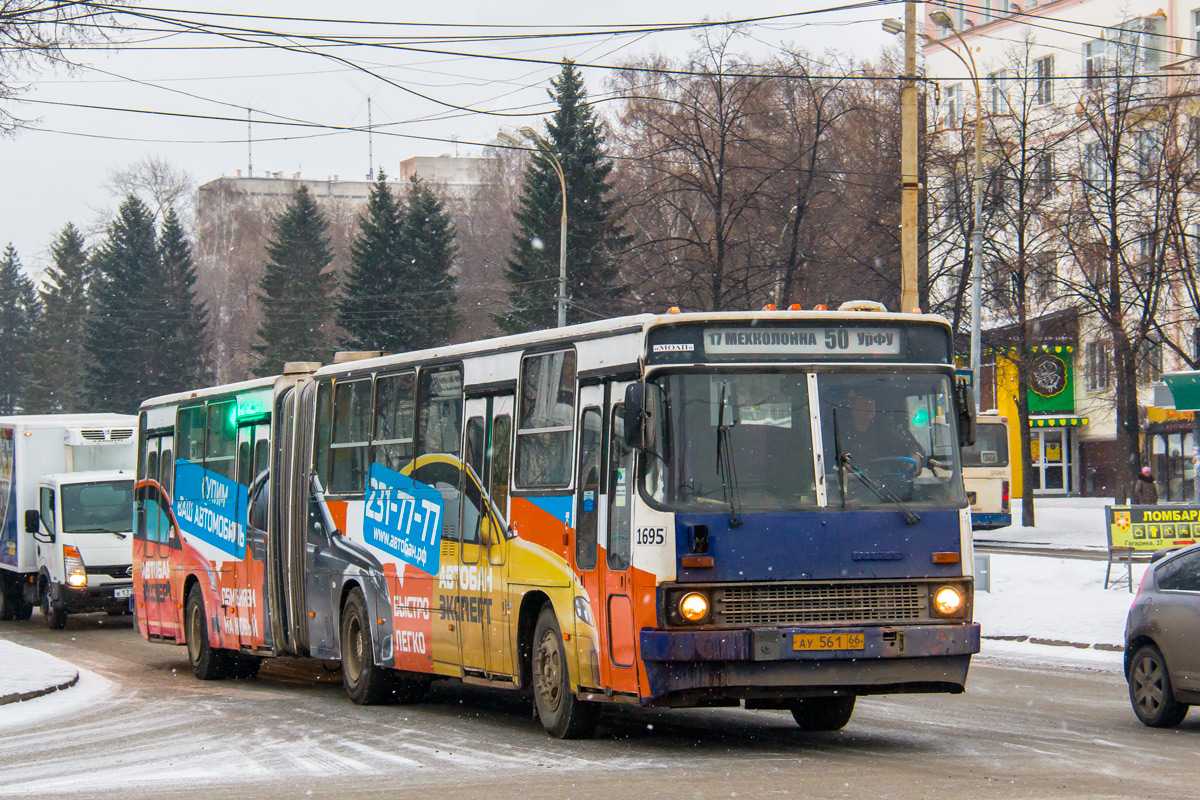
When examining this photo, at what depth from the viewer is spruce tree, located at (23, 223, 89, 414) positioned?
86500mm

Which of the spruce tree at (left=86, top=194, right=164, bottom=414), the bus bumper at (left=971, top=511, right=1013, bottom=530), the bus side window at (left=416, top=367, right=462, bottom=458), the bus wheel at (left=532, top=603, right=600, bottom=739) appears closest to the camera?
the bus wheel at (left=532, top=603, right=600, bottom=739)

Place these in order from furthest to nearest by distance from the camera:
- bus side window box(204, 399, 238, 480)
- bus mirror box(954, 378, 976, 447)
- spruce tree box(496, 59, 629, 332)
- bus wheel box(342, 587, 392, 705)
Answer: spruce tree box(496, 59, 629, 332), bus side window box(204, 399, 238, 480), bus wheel box(342, 587, 392, 705), bus mirror box(954, 378, 976, 447)

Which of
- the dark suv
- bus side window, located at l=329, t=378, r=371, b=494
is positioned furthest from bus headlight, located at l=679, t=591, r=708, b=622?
bus side window, located at l=329, t=378, r=371, b=494

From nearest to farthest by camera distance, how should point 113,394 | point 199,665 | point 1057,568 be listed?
point 199,665 < point 1057,568 < point 113,394

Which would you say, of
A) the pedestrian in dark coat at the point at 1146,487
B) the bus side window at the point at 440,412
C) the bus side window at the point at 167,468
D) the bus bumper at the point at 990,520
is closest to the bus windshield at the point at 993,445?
the bus bumper at the point at 990,520

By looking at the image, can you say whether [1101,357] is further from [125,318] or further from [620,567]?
[125,318]

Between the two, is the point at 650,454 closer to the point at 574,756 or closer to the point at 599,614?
the point at 599,614

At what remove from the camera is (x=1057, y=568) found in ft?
83.4

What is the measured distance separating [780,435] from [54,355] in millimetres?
83210

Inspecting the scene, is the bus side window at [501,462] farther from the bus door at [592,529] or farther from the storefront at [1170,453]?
the storefront at [1170,453]

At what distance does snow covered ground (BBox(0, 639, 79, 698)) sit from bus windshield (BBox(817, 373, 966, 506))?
8.39 m

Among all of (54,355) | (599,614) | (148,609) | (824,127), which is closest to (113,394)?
(54,355)

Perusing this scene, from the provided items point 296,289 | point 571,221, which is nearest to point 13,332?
point 296,289

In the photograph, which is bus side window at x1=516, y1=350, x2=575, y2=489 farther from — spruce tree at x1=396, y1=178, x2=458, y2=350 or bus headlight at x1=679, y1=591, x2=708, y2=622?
spruce tree at x1=396, y1=178, x2=458, y2=350
